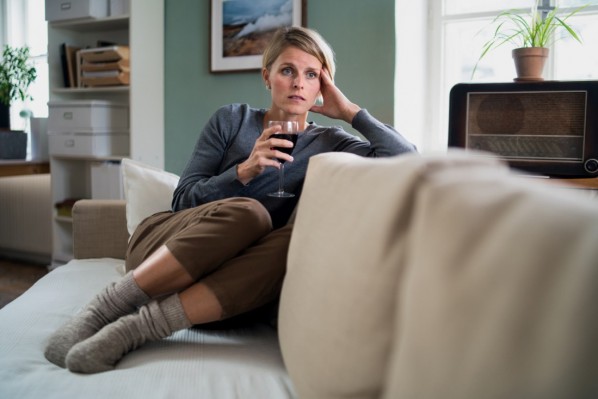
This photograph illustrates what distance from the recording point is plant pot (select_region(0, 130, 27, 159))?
12.8 feet

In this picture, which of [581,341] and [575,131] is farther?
[575,131]

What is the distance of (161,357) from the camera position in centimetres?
113

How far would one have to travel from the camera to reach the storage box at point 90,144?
132 inches

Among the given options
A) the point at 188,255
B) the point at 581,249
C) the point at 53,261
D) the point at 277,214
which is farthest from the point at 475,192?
the point at 53,261

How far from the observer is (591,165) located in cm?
177

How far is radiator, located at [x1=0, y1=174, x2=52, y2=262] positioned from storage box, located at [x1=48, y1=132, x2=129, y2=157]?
521 mm

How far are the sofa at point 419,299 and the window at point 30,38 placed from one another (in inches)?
154

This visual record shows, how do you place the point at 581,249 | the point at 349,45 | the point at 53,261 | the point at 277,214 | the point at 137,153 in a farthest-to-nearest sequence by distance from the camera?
1. the point at 53,261
2. the point at 137,153
3. the point at 349,45
4. the point at 277,214
5. the point at 581,249

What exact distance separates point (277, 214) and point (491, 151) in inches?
29.1

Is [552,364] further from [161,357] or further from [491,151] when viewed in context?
[491,151]

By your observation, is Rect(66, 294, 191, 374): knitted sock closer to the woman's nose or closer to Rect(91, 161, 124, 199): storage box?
the woman's nose

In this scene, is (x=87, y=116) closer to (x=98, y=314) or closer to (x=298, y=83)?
(x=298, y=83)

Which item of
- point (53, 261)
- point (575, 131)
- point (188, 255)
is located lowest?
point (53, 261)

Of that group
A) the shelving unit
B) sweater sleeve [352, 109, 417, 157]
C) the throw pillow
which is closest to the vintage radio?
sweater sleeve [352, 109, 417, 157]
